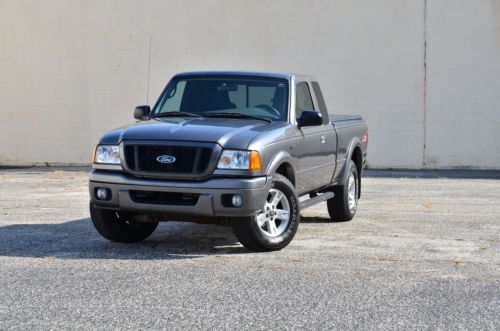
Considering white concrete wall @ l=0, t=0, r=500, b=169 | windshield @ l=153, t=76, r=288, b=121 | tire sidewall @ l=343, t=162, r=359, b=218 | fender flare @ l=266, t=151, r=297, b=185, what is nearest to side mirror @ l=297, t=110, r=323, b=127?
windshield @ l=153, t=76, r=288, b=121

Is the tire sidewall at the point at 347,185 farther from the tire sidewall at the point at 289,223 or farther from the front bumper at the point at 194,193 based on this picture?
the front bumper at the point at 194,193

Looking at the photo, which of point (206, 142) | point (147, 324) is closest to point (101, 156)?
point (206, 142)

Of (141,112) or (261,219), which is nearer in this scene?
Result: (261,219)

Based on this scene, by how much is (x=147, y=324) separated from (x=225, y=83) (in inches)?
184

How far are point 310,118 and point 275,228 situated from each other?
1.38 meters

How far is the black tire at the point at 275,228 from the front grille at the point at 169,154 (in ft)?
2.11

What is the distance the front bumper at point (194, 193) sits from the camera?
8117 mm

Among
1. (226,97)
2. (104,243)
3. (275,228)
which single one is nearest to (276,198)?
(275,228)

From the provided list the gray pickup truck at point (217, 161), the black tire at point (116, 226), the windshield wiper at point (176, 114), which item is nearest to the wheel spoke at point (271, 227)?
the gray pickup truck at point (217, 161)

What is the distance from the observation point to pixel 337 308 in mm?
6148

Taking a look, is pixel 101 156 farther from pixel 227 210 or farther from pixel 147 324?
pixel 147 324

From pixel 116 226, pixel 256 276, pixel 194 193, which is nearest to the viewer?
pixel 256 276

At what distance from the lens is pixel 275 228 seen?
876 cm

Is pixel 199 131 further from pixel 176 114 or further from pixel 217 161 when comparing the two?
pixel 176 114
